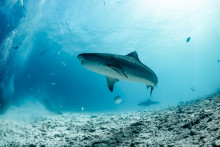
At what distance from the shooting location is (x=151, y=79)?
5.11m

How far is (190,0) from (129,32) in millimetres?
14407

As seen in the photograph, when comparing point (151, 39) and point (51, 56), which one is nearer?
point (151, 39)

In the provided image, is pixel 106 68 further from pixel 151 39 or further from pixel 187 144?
pixel 151 39

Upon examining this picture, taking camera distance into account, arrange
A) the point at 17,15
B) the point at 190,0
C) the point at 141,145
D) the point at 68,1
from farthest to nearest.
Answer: the point at 190,0 → the point at 68,1 → the point at 17,15 → the point at 141,145

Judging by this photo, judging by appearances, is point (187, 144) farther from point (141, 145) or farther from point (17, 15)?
point (17, 15)

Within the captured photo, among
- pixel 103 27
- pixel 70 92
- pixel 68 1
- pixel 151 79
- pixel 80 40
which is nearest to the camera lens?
pixel 151 79

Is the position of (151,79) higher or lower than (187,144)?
higher

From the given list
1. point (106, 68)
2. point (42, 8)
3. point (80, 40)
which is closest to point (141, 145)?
point (106, 68)

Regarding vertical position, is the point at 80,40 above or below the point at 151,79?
above

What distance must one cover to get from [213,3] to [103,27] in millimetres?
24866

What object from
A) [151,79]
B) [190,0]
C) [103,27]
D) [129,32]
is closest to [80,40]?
[103,27]

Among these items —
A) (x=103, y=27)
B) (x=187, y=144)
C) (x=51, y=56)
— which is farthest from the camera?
(x=51, y=56)

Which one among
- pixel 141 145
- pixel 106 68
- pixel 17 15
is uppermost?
pixel 17 15

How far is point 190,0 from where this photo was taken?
29.8m
